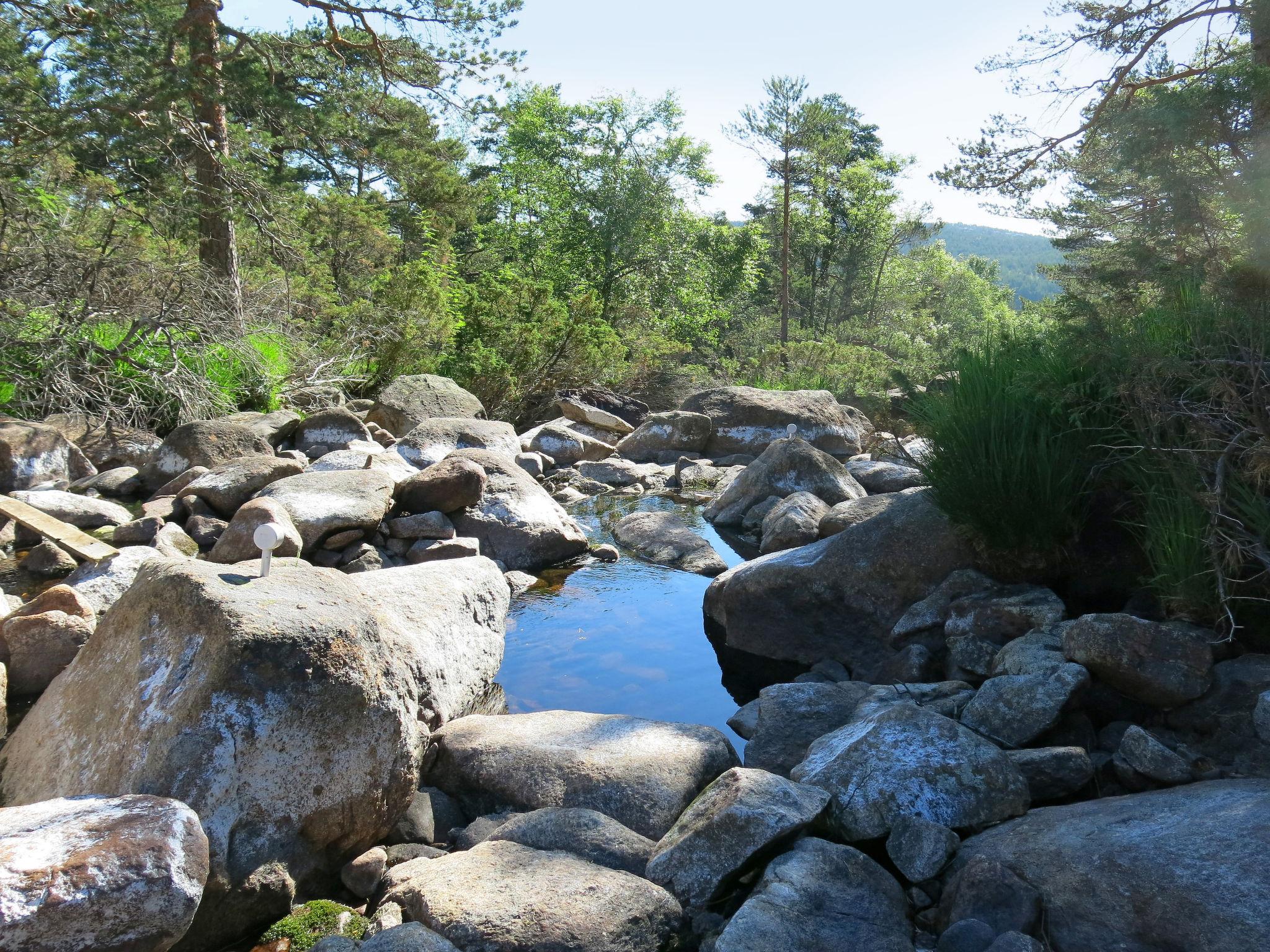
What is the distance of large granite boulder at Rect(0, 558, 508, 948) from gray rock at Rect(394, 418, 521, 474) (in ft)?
19.1

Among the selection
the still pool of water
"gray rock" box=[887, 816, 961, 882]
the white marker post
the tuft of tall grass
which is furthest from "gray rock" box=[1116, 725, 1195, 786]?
the white marker post

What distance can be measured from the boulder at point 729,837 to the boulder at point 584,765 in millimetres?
444

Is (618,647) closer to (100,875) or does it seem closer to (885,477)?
(100,875)

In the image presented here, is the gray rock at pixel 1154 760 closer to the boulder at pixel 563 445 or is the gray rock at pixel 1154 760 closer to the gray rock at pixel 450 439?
the gray rock at pixel 450 439

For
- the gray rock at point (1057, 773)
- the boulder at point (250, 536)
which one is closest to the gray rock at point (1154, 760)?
the gray rock at point (1057, 773)

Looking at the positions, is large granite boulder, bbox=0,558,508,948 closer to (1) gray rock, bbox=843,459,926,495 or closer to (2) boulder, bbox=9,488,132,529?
(2) boulder, bbox=9,488,132,529

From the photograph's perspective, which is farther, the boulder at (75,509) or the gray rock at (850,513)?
the boulder at (75,509)

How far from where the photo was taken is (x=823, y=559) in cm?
550

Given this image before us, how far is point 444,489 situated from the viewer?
7480 millimetres

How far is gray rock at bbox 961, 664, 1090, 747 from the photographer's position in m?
3.62

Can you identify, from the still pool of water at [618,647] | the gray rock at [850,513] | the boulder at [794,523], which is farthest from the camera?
the boulder at [794,523]

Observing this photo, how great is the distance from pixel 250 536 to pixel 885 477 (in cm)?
621

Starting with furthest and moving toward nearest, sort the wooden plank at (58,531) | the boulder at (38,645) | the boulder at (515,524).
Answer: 1. the boulder at (515,524)
2. the wooden plank at (58,531)
3. the boulder at (38,645)

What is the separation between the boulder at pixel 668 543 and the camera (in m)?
7.58
